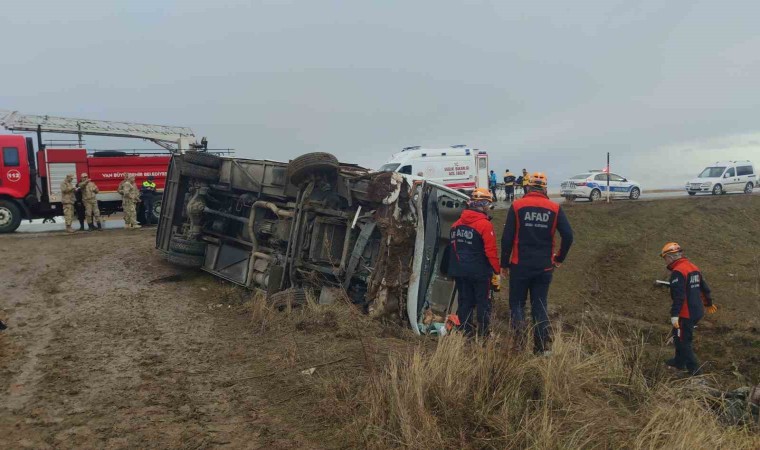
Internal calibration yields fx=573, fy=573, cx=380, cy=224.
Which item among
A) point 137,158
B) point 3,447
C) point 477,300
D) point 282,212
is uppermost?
point 137,158

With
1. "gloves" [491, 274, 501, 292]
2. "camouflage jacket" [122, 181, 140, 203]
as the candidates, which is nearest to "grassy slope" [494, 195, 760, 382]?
"gloves" [491, 274, 501, 292]

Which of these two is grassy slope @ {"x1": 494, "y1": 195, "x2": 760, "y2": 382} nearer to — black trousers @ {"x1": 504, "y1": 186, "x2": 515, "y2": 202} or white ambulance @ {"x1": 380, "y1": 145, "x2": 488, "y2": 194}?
white ambulance @ {"x1": 380, "y1": 145, "x2": 488, "y2": 194}

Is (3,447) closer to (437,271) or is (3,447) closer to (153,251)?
(437,271)

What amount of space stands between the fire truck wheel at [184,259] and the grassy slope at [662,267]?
18.2 feet

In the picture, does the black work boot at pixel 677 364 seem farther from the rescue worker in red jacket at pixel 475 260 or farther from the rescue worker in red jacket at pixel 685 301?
the rescue worker in red jacket at pixel 475 260

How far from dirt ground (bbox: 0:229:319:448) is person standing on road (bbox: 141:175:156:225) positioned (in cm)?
754

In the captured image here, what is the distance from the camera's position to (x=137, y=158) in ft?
54.4

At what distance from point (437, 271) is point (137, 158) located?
501 inches

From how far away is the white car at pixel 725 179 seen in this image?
2645cm

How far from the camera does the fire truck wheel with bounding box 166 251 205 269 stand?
8.24 metres

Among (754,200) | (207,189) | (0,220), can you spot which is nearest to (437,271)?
(207,189)

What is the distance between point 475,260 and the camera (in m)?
5.62

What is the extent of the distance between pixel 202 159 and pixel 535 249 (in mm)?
5334

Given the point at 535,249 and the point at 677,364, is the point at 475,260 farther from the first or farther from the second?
the point at 677,364
